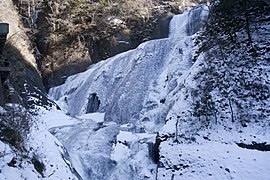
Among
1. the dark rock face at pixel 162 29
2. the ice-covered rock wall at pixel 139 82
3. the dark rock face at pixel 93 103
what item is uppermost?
the dark rock face at pixel 162 29

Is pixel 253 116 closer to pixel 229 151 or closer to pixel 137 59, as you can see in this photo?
pixel 229 151

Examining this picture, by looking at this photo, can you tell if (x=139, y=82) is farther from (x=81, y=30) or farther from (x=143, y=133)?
(x=81, y=30)

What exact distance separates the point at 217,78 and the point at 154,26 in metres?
17.1

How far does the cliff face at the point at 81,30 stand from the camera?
29.2 m

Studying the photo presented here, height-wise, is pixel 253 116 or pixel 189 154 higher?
pixel 253 116

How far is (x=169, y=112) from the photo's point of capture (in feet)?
45.6

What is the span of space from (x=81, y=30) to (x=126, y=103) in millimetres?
14782

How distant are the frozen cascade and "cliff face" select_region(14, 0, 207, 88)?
273 cm

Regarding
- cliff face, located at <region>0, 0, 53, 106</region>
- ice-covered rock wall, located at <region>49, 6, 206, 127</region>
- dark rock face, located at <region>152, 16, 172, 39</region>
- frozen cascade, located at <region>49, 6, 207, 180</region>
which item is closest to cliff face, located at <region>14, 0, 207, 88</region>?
dark rock face, located at <region>152, 16, 172, 39</region>

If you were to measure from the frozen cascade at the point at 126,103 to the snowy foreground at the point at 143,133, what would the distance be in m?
0.04

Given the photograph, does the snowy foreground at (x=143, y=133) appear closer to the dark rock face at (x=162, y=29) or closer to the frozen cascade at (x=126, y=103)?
the frozen cascade at (x=126, y=103)

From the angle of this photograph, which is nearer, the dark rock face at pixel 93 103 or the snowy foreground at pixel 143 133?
the snowy foreground at pixel 143 133

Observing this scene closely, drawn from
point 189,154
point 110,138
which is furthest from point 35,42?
point 189,154

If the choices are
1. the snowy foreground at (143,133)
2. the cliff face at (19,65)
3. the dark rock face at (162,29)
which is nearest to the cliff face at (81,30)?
the dark rock face at (162,29)
